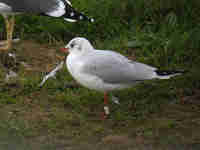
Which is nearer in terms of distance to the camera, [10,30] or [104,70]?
[104,70]

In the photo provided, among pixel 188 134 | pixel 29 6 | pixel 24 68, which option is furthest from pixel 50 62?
pixel 188 134

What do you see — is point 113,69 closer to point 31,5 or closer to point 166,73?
point 166,73

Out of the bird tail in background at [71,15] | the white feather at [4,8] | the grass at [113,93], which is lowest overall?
the grass at [113,93]

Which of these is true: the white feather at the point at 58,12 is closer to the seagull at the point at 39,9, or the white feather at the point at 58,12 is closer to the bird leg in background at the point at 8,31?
the seagull at the point at 39,9

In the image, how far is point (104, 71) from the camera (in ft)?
16.1

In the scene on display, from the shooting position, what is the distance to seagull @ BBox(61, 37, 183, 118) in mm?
4871

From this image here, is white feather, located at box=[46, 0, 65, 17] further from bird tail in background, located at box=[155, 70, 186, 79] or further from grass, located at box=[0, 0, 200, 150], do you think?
bird tail in background, located at box=[155, 70, 186, 79]

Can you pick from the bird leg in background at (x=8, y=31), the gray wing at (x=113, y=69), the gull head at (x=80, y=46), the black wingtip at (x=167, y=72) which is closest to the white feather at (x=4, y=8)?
the bird leg in background at (x=8, y=31)

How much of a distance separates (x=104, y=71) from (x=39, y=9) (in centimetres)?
203

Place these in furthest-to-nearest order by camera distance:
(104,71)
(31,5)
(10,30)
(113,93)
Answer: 1. (10,30)
2. (31,5)
3. (113,93)
4. (104,71)

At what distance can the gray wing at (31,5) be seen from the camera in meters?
6.46

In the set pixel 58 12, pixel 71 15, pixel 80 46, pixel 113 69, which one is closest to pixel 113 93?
pixel 113 69

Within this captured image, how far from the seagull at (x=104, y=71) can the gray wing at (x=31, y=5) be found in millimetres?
1633

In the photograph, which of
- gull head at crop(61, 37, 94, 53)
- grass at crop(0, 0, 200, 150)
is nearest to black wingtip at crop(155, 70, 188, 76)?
grass at crop(0, 0, 200, 150)
